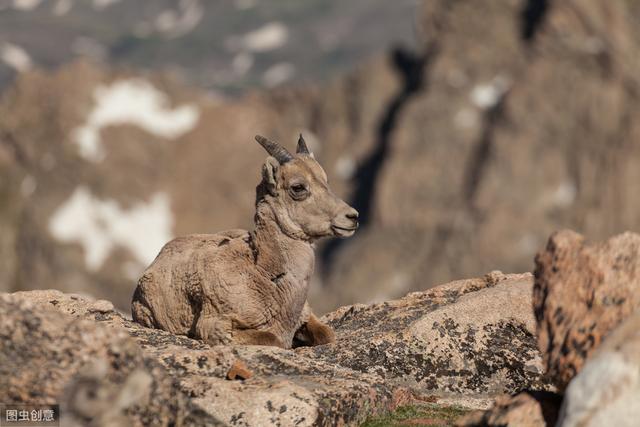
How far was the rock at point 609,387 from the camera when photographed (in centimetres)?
1129

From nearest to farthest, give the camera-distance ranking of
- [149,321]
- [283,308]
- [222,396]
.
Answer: [222,396] → [283,308] → [149,321]

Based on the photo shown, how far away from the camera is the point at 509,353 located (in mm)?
21172

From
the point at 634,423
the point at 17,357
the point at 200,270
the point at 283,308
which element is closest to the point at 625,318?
the point at 634,423

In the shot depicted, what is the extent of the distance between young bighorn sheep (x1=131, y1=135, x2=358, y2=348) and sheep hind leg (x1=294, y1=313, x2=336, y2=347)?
54 centimetres

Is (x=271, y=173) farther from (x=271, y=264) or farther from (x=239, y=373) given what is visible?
(x=239, y=373)

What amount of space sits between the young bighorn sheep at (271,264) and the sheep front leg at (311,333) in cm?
53

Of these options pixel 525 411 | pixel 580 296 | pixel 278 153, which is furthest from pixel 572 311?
pixel 278 153

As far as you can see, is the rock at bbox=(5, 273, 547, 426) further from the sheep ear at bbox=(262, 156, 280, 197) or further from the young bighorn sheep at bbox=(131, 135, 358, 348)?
the sheep ear at bbox=(262, 156, 280, 197)

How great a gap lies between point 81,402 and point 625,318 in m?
6.64

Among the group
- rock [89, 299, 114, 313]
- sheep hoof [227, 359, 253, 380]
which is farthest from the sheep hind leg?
rock [89, 299, 114, 313]

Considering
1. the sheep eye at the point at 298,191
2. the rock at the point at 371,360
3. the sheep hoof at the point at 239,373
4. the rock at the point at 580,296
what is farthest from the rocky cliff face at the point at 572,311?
the sheep eye at the point at 298,191

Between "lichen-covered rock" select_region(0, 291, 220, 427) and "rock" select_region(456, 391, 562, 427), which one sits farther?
"rock" select_region(456, 391, 562, 427)

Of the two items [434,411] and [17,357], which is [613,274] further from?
[17,357]

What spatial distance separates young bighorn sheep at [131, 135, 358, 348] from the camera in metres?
20.1
